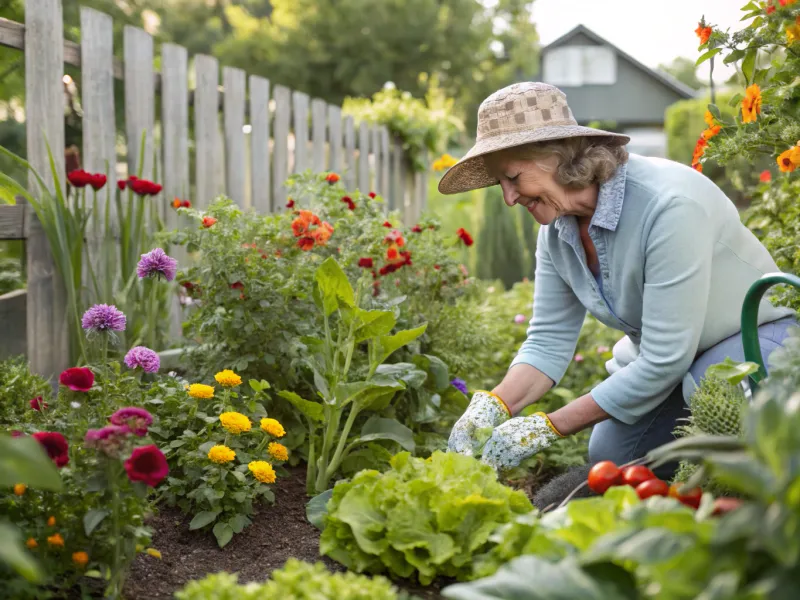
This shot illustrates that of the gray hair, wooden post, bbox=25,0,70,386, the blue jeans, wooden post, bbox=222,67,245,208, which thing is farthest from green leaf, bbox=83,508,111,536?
wooden post, bbox=222,67,245,208

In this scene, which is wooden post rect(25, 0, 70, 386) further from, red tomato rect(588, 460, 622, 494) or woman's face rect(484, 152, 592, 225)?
red tomato rect(588, 460, 622, 494)

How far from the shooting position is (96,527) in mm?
1502

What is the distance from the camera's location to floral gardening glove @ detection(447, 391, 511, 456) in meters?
2.17

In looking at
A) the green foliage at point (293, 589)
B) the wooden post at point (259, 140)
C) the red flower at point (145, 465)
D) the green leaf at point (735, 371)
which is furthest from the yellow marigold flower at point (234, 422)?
the wooden post at point (259, 140)

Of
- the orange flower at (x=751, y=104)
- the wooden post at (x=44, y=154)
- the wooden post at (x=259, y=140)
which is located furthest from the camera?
the wooden post at (x=259, y=140)

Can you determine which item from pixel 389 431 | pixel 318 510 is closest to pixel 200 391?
pixel 318 510

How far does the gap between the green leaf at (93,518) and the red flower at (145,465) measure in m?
0.14

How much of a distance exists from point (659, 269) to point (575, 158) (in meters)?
0.37

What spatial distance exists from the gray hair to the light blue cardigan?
6cm

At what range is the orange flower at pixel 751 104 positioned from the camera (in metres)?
2.22

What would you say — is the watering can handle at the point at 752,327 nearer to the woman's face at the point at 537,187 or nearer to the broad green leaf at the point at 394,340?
the woman's face at the point at 537,187

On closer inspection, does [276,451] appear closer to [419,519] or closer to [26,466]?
[419,519]

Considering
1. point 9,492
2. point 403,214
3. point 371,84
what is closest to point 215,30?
point 371,84

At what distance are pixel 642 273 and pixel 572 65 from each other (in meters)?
29.8
